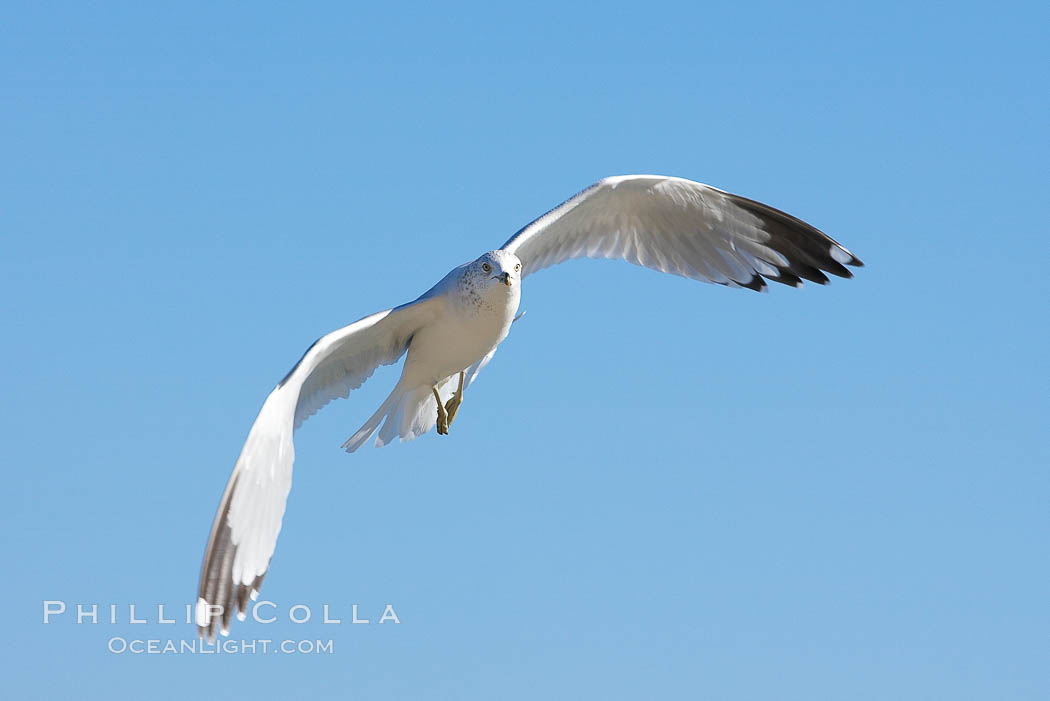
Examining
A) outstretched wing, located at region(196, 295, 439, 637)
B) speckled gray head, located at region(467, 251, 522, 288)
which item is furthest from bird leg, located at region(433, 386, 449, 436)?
outstretched wing, located at region(196, 295, 439, 637)

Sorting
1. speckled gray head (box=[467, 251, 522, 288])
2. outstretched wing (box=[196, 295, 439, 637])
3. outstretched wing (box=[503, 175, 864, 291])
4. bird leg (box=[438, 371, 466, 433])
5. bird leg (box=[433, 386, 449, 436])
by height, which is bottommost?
outstretched wing (box=[196, 295, 439, 637])

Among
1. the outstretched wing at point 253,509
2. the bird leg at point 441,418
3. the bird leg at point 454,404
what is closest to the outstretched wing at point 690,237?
the bird leg at point 454,404

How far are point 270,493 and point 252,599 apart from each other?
1.86ft

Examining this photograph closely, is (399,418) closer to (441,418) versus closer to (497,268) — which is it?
(441,418)

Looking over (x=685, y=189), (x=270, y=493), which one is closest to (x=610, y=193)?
(x=685, y=189)

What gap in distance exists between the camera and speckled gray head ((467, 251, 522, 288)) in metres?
8.30

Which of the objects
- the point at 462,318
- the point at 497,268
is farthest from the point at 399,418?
the point at 497,268

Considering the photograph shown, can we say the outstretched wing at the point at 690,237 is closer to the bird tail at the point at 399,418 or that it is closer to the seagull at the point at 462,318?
the seagull at the point at 462,318

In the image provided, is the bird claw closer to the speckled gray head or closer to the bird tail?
the bird tail

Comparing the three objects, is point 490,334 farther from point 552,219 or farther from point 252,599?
point 252,599

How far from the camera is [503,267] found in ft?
27.3

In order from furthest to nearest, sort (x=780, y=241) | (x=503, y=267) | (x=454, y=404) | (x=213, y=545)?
(x=780, y=241), (x=454, y=404), (x=503, y=267), (x=213, y=545)

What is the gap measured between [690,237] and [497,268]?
2.30 m

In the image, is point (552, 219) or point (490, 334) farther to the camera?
point (552, 219)
